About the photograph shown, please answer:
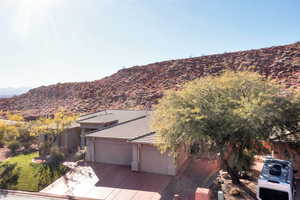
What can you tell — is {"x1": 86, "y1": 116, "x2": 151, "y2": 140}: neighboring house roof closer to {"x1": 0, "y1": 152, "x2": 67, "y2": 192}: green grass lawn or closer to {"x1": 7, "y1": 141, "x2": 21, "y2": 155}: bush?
{"x1": 0, "y1": 152, "x2": 67, "y2": 192}: green grass lawn

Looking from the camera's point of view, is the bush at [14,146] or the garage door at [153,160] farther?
the bush at [14,146]

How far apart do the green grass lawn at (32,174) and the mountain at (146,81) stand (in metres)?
22.0

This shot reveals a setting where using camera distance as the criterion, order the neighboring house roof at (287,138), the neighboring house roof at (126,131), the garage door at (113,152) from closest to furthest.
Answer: the neighboring house roof at (287,138)
the neighboring house roof at (126,131)
the garage door at (113,152)

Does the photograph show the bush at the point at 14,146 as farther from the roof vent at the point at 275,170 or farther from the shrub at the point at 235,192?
the roof vent at the point at 275,170

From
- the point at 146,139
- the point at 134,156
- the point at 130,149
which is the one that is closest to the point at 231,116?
the point at 146,139

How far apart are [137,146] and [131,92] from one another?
2941 cm

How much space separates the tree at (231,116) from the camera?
809cm

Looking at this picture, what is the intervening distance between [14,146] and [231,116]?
20.6m

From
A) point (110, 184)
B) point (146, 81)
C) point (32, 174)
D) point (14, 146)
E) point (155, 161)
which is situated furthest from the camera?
point (146, 81)

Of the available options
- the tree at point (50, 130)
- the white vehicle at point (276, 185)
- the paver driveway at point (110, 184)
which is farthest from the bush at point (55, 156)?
the white vehicle at point (276, 185)

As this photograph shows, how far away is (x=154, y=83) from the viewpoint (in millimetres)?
42312

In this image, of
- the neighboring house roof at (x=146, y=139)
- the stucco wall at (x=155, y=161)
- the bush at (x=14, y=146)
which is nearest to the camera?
the neighboring house roof at (x=146, y=139)

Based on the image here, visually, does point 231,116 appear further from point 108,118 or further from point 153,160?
point 108,118

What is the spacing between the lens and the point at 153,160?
12773 mm
